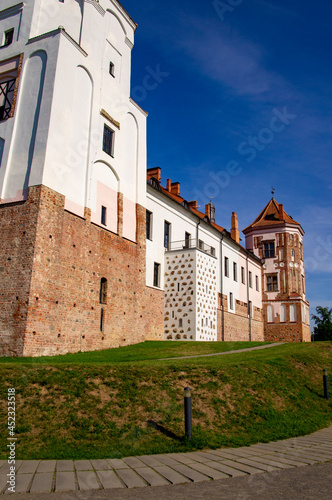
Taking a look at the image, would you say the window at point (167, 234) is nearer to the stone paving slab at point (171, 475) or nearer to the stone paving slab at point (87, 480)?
the stone paving slab at point (171, 475)

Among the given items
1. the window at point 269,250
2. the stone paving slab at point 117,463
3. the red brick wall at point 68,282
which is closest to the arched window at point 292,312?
the window at point 269,250

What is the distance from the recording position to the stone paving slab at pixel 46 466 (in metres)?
5.31

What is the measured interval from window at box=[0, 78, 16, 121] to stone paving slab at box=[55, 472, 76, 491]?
693 inches

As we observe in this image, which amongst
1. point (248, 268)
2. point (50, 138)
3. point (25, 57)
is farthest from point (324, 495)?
point (248, 268)

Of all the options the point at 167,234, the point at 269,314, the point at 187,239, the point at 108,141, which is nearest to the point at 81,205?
the point at 108,141

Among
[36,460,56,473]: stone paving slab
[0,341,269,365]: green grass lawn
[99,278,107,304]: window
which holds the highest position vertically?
[99,278,107,304]: window

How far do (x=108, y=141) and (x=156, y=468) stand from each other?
Answer: 18.8 meters

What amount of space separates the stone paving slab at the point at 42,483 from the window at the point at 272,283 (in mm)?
45788

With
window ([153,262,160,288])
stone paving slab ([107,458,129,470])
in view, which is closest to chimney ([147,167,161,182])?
window ([153,262,160,288])

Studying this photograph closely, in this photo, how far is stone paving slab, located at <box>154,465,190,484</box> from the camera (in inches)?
197

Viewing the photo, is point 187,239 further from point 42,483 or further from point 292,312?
point 42,483

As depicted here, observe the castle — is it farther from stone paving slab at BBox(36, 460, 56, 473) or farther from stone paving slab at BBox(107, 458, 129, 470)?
stone paving slab at BBox(107, 458, 129, 470)

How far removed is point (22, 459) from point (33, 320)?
9626 mm

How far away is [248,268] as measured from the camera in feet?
148
